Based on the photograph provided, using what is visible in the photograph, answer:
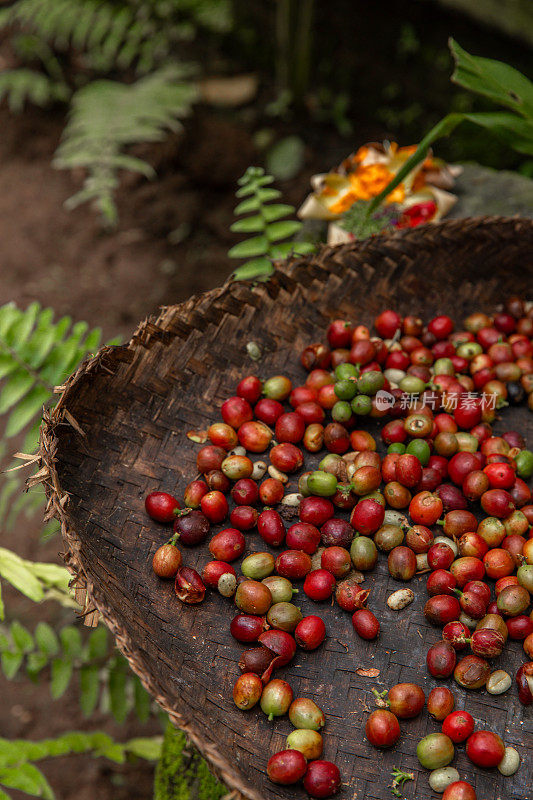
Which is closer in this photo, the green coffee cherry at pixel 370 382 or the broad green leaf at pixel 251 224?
the green coffee cherry at pixel 370 382

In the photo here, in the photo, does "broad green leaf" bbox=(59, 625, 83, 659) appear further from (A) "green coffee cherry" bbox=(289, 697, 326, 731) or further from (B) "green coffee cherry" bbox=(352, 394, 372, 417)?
(B) "green coffee cherry" bbox=(352, 394, 372, 417)

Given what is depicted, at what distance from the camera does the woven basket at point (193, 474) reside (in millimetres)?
1669

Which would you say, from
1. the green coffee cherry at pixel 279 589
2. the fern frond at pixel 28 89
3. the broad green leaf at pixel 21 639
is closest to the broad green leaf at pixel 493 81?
the green coffee cherry at pixel 279 589

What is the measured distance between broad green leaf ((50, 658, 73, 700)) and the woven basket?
3.34 ft

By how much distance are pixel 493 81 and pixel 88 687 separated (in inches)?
115

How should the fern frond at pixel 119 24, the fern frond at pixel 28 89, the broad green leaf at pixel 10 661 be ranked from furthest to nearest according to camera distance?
the fern frond at pixel 28 89
the fern frond at pixel 119 24
the broad green leaf at pixel 10 661

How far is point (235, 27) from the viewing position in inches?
224

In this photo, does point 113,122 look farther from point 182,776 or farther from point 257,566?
point 182,776

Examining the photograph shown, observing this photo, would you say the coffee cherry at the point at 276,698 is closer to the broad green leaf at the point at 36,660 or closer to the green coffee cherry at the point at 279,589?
the green coffee cherry at the point at 279,589

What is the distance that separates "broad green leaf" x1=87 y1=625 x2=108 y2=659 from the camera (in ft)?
8.75

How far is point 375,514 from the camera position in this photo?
2.00 metres

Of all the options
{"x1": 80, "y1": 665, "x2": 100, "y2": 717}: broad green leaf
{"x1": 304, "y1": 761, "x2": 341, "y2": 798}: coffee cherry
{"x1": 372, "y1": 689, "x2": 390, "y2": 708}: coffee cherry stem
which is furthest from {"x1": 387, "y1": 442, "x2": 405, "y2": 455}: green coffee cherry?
{"x1": 80, "y1": 665, "x2": 100, "y2": 717}: broad green leaf

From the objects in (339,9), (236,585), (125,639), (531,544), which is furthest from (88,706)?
(339,9)

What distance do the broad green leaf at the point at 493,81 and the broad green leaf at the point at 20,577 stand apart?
2338 mm
